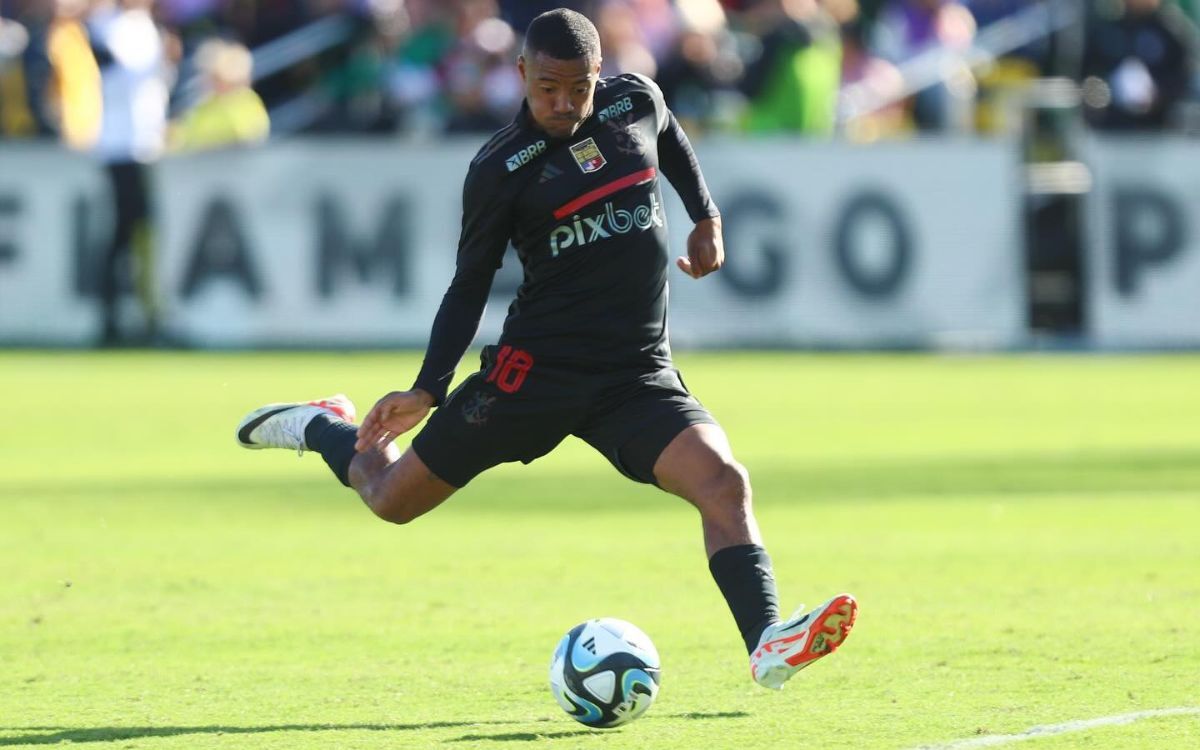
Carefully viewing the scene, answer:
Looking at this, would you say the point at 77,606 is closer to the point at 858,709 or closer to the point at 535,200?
the point at 535,200

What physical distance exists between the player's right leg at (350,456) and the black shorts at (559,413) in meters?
0.22

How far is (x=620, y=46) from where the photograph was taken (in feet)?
68.4

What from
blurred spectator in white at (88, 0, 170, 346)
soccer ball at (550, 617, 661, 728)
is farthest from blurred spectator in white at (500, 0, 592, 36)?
soccer ball at (550, 617, 661, 728)

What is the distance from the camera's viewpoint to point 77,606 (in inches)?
334

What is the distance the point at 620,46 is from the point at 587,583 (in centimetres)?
1255

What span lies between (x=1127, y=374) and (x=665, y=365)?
12.1 meters

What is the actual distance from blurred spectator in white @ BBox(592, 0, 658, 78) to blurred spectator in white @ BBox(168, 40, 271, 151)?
338 centimetres

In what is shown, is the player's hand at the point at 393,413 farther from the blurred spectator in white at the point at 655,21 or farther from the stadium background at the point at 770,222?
the blurred spectator in white at the point at 655,21

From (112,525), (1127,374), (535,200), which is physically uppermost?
(535,200)

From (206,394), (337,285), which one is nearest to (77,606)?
(206,394)

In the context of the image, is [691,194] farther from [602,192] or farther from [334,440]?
[334,440]

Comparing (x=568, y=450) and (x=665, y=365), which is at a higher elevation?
(x=665, y=365)

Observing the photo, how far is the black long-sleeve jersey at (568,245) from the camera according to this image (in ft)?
22.5

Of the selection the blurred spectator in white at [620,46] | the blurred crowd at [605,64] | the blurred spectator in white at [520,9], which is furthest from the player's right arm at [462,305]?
the blurred spectator in white at [520,9]
